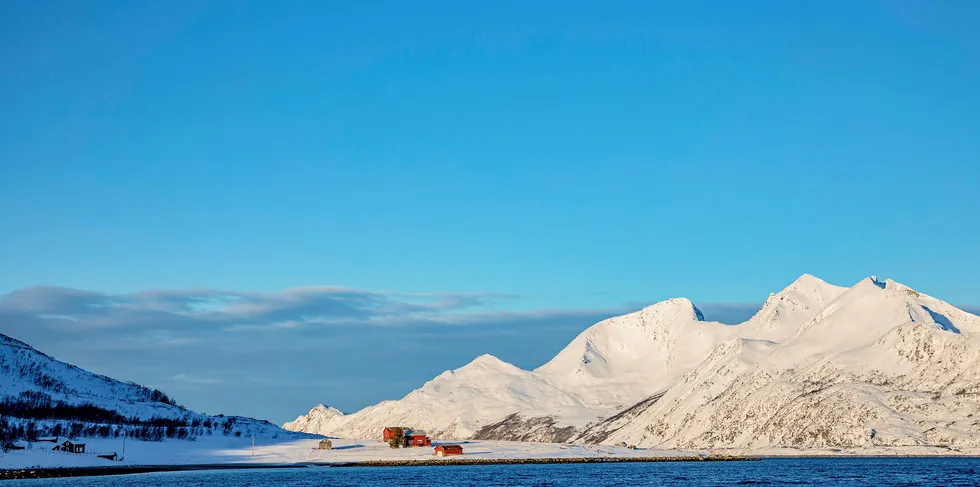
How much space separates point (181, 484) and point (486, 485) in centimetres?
6292

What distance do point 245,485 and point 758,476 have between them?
10312 centimetres

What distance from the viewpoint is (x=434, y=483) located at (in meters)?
197

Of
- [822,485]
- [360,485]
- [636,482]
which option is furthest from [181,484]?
[822,485]

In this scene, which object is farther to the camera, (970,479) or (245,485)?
(245,485)

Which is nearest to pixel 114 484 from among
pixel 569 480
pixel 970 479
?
pixel 569 480

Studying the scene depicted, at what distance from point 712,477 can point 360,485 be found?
71.3 metres

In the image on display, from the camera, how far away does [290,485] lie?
191 meters

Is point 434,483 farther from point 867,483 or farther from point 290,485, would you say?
point 867,483

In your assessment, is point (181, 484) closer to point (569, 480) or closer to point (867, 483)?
point (569, 480)

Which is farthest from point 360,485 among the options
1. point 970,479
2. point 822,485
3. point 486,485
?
point 970,479

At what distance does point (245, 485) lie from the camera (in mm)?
192125

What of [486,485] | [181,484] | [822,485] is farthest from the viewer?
[181,484]

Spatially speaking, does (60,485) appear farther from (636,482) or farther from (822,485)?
(822,485)

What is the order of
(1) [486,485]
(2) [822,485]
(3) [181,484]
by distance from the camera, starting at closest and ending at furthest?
1. (2) [822,485]
2. (1) [486,485]
3. (3) [181,484]
